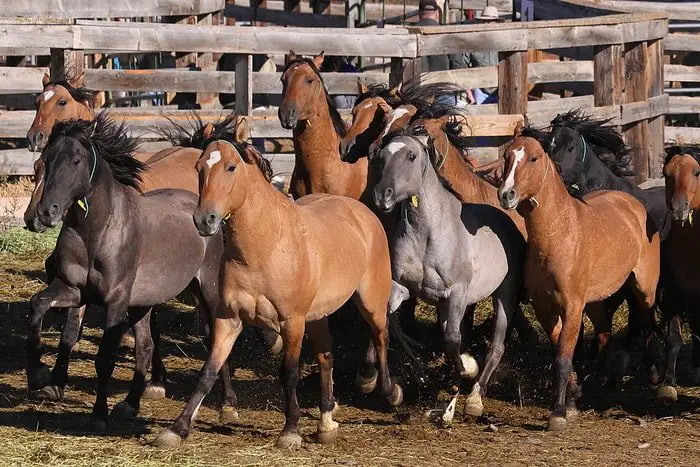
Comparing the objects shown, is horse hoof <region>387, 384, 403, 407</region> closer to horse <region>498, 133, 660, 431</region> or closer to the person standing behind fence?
horse <region>498, 133, 660, 431</region>

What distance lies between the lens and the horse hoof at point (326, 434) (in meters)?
7.24

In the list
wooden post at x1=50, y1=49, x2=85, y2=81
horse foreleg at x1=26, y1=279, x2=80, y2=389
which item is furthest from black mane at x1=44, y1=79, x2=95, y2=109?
horse foreleg at x1=26, y1=279, x2=80, y2=389

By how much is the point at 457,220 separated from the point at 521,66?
15.5 feet

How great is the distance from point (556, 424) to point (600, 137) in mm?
2519

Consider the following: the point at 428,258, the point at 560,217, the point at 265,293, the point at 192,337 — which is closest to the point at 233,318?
the point at 265,293

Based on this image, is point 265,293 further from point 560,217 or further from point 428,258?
point 560,217

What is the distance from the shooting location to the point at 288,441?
7.02 m

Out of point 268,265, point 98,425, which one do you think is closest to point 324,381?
point 268,265

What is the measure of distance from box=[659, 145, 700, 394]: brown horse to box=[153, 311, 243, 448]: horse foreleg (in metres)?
3.00

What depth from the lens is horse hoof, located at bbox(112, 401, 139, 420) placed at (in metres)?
7.70

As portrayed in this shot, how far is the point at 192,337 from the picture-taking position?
10.3m

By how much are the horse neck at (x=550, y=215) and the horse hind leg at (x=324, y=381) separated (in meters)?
1.41

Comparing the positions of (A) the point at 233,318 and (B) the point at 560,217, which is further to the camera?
(B) the point at 560,217

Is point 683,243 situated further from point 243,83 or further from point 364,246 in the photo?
point 243,83
